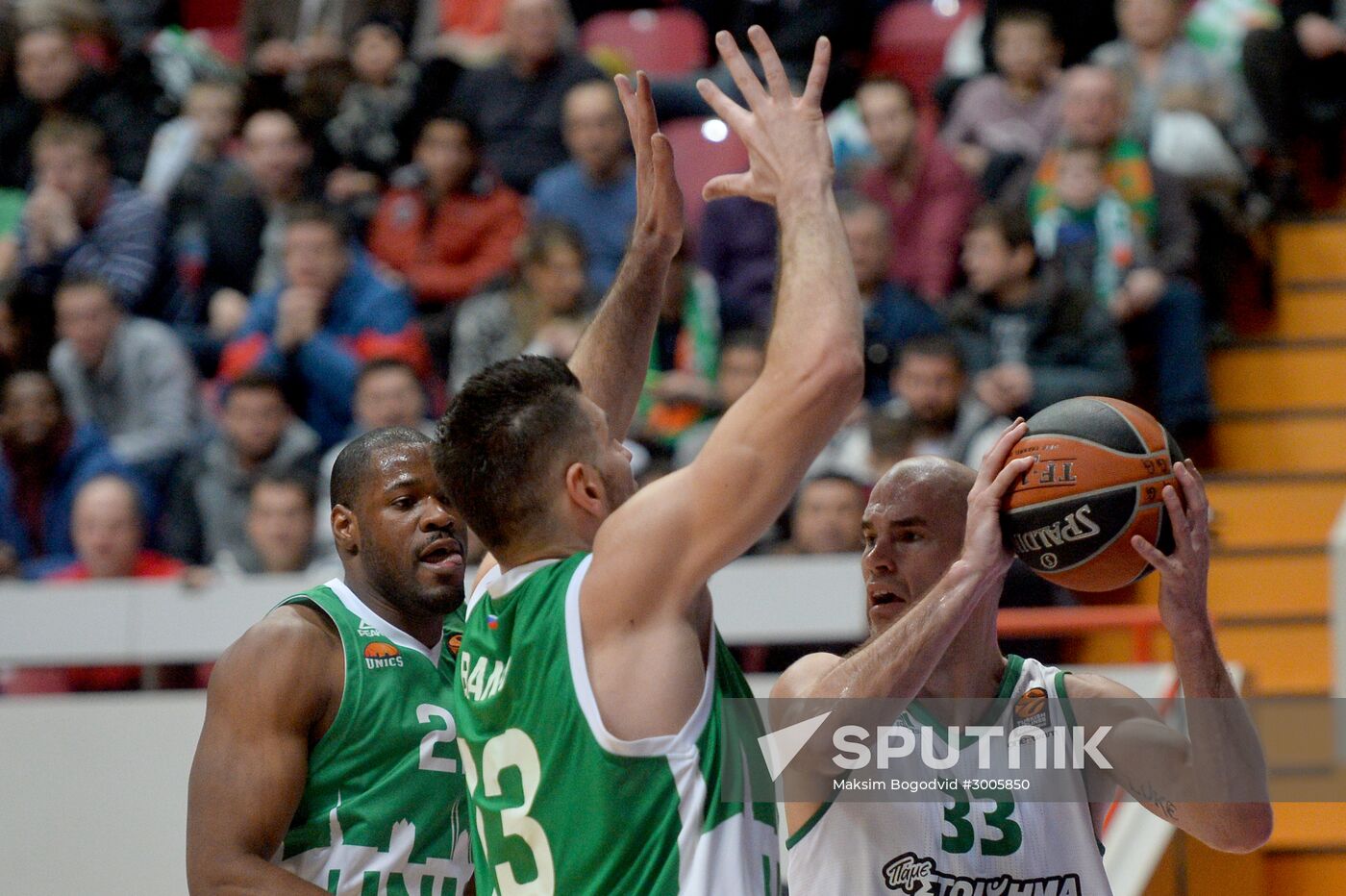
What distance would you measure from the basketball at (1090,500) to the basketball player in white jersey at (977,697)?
0.04m

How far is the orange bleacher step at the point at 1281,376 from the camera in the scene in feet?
26.6

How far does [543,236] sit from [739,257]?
0.98 metres

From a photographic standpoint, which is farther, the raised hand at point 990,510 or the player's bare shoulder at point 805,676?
the player's bare shoulder at point 805,676

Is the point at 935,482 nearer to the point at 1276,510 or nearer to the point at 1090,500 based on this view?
the point at 1090,500

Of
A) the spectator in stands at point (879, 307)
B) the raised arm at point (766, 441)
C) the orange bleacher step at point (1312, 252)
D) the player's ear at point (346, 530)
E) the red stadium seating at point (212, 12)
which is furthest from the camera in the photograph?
the red stadium seating at point (212, 12)

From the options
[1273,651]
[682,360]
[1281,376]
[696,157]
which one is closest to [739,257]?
[682,360]

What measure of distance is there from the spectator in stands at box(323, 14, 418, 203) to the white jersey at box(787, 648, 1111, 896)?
6901 mm

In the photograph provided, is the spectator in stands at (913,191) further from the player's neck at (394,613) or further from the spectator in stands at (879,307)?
the player's neck at (394,613)

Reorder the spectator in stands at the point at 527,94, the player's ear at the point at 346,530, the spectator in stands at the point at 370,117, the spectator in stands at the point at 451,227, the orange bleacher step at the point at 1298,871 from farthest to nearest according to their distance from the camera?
1. the spectator in stands at the point at 370,117
2. the spectator in stands at the point at 527,94
3. the spectator in stands at the point at 451,227
4. the orange bleacher step at the point at 1298,871
5. the player's ear at the point at 346,530

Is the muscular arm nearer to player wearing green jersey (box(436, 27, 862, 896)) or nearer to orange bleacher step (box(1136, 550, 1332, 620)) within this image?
player wearing green jersey (box(436, 27, 862, 896))

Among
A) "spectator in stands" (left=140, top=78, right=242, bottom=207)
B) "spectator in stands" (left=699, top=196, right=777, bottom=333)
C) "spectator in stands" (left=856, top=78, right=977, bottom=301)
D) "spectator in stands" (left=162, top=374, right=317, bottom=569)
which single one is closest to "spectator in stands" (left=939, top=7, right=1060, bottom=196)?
"spectator in stands" (left=856, top=78, right=977, bottom=301)

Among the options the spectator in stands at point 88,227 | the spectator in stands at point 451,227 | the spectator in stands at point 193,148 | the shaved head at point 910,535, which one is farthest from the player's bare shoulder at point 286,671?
the spectator in stands at point 193,148

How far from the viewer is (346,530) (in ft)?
11.3

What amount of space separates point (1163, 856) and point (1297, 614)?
2049mm
